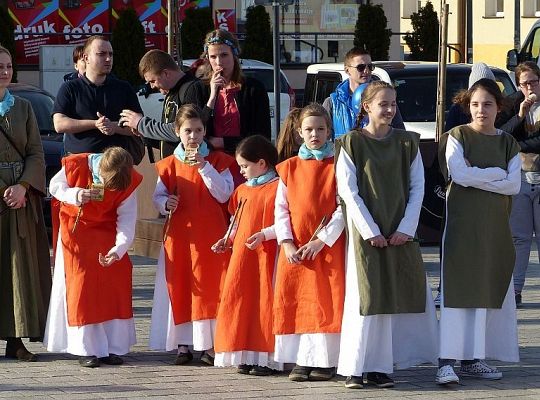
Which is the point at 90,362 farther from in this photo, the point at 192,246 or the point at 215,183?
the point at 215,183

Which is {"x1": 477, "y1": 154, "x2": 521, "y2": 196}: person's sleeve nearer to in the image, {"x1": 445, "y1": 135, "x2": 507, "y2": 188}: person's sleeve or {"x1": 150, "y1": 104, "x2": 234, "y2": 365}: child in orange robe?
{"x1": 445, "y1": 135, "x2": 507, "y2": 188}: person's sleeve

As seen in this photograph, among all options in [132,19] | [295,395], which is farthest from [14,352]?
[132,19]

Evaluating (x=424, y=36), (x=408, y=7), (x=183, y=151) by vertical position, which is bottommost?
(x=183, y=151)

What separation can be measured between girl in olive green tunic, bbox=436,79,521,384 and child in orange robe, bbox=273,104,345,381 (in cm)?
64

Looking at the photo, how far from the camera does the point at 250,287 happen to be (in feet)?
27.0

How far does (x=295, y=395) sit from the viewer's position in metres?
7.56

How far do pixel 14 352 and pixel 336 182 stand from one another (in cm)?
233

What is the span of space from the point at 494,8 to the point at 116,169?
35738mm

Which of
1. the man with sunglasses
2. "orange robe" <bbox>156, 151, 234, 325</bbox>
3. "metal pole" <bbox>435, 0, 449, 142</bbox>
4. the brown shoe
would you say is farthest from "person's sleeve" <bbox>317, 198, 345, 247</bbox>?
"metal pole" <bbox>435, 0, 449, 142</bbox>

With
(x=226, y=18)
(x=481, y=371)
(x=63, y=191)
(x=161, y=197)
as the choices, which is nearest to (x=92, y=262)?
(x=63, y=191)

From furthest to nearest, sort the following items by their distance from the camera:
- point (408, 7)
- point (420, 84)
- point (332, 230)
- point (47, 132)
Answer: point (408, 7) < point (420, 84) < point (47, 132) < point (332, 230)

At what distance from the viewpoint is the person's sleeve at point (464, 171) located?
8016 millimetres

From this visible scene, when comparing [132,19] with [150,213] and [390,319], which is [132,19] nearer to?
[150,213]

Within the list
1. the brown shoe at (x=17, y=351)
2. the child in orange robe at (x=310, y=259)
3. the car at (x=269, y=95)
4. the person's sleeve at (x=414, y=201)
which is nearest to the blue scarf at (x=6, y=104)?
the brown shoe at (x=17, y=351)
